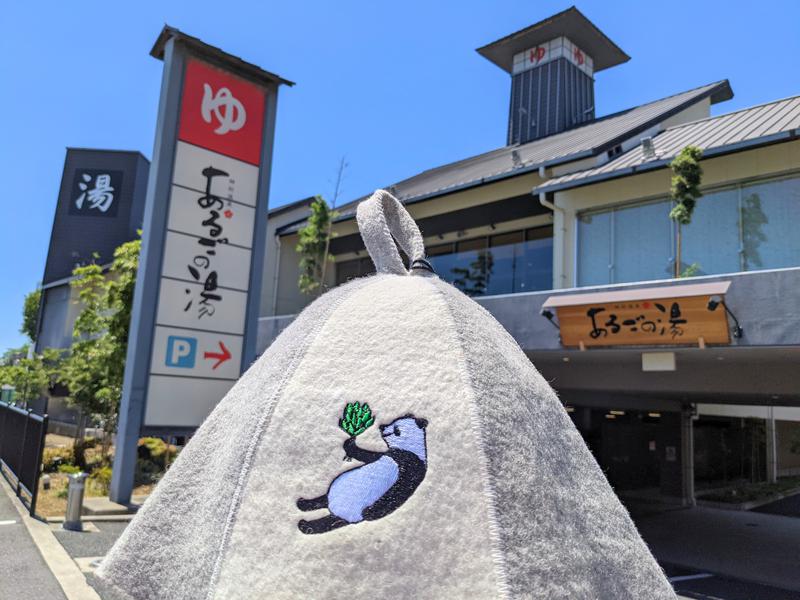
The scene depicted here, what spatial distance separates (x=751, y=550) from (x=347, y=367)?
47.7 feet

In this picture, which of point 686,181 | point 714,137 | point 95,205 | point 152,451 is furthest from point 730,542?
point 95,205

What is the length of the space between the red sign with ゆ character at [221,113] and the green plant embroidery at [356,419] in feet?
34.6

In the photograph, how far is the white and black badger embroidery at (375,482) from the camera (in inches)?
58.1

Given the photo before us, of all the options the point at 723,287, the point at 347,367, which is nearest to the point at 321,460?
the point at 347,367

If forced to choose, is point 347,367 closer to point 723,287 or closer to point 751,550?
point 723,287

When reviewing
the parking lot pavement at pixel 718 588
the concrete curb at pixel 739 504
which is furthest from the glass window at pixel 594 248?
the concrete curb at pixel 739 504

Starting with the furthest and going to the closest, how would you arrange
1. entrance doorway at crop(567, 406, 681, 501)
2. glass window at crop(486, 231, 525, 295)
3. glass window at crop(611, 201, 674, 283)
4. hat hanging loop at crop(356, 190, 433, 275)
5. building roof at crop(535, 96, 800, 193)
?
entrance doorway at crop(567, 406, 681, 501) → glass window at crop(486, 231, 525, 295) → glass window at crop(611, 201, 674, 283) → building roof at crop(535, 96, 800, 193) → hat hanging loop at crop(356, 190, 433, 275)

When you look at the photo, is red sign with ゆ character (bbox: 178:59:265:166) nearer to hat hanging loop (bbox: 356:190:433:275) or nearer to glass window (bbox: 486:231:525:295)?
glass window (bbox: 486:231:525:295)

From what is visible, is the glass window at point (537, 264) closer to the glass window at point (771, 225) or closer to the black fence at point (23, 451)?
the glass window at point (771, 225)

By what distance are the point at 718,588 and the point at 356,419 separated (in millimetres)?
10439

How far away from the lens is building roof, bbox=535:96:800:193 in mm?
11500

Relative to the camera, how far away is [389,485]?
150 centimetres

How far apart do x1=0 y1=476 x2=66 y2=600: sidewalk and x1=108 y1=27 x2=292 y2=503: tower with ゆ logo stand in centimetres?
195

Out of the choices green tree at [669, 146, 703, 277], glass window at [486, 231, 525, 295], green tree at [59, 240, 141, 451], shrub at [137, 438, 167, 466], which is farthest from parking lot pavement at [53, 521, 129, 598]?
green tree at [669, 146, 703, 277]
